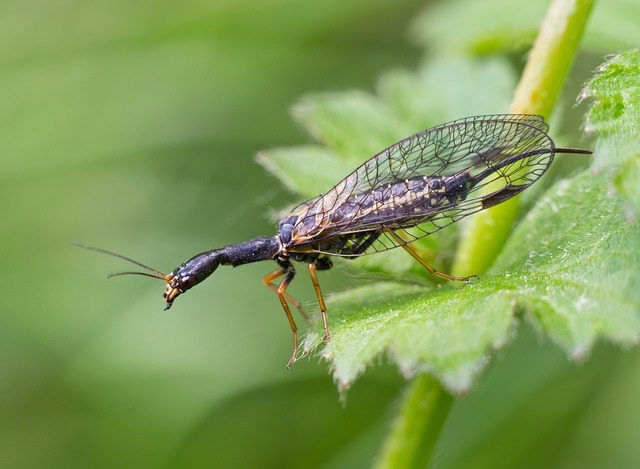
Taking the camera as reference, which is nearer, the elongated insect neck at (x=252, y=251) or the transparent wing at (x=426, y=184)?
the transparent wing at (x=426, y=184)

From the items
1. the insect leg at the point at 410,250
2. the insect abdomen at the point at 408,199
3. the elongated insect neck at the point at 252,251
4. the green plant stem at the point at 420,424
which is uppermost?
the insect abdomen at the point at 408,199

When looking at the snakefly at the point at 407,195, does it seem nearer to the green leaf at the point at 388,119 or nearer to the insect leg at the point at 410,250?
the insect leg at the point at 410,250

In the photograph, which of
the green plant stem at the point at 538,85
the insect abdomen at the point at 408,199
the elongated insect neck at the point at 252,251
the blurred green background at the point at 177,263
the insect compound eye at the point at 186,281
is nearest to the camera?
the green plant stem at the point at 538,85

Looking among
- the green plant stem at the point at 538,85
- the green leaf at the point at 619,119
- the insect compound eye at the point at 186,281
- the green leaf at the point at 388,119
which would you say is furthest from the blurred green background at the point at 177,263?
the green leaf at the point at 619,119

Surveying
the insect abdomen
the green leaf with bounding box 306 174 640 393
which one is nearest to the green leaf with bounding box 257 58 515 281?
the insect abdomen

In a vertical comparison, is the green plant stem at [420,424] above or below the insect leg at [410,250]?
below

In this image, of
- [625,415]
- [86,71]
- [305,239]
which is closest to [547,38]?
[305,239]

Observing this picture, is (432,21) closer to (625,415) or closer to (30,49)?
(625,415)
